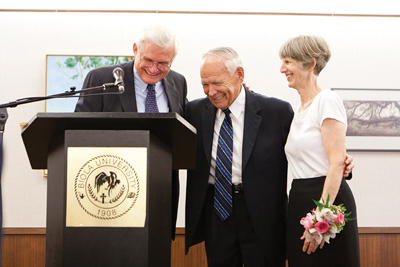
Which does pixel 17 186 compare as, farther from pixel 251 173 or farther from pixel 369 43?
pixel 369 43

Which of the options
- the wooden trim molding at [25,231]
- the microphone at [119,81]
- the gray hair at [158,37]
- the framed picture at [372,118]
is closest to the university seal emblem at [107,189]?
the microphone at [119,81]

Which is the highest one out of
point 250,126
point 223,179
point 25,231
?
point 250,126

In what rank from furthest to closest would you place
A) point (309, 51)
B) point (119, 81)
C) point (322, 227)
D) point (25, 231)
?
point (25, 231), point (309, 51), point (322, 227), point (119, 81)

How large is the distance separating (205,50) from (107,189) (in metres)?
3.10

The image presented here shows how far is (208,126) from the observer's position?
95.0 inches

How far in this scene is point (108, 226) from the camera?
130 cm

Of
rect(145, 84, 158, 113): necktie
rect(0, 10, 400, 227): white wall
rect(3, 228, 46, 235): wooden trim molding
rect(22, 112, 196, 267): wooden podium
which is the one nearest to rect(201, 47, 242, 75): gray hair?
rect(145, 84, 158, 113): necktie

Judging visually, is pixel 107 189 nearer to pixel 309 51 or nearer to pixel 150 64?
pixel 150 64

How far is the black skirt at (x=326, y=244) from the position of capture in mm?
1980

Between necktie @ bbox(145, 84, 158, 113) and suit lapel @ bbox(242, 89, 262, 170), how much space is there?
0.54 m

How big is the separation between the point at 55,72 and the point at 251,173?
2.70 meters

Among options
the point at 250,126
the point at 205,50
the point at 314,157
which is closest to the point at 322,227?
the point at 314,157

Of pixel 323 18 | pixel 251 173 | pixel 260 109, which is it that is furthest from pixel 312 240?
pixel 323 18

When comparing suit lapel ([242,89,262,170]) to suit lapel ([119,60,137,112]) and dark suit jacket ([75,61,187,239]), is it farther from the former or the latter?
suit lapel ([119,60,137,112])
